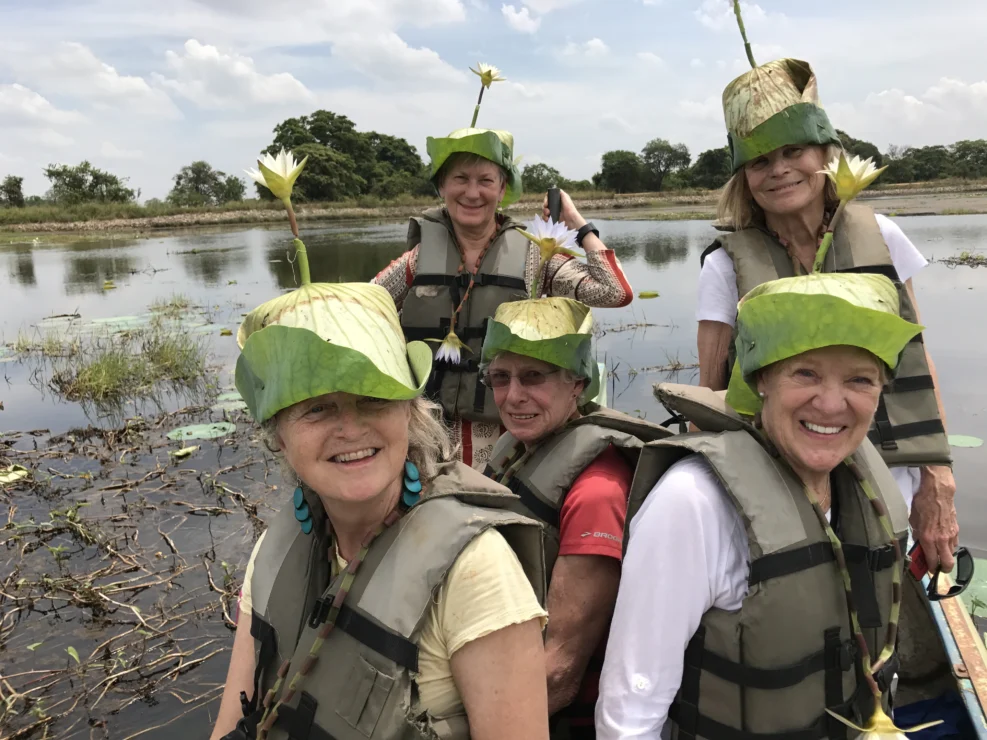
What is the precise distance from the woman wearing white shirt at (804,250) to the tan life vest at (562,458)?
1.27 feet

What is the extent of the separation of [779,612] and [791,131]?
1.56 meters

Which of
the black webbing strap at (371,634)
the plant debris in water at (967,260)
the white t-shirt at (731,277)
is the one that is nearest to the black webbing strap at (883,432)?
the white t-shirt at (731,277)

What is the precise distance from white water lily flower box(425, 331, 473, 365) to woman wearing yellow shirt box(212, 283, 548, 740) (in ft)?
5.12

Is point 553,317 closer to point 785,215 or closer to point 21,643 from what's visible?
point 785,215

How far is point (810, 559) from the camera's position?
159 centimetres

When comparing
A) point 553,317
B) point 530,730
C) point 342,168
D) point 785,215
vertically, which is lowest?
point 530,730

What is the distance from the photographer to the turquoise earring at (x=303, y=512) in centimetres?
169

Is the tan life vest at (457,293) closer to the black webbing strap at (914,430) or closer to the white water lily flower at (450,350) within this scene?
the white water lily flower at (450,350)

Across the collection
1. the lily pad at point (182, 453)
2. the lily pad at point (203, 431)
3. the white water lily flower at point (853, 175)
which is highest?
the white water lily flower at point (853, 175)

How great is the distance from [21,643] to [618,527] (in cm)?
359

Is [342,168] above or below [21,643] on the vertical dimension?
above

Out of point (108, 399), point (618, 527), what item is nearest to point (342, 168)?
point (108, 399)

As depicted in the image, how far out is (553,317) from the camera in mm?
2201

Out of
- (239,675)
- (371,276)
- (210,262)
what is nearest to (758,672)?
(239,675)
